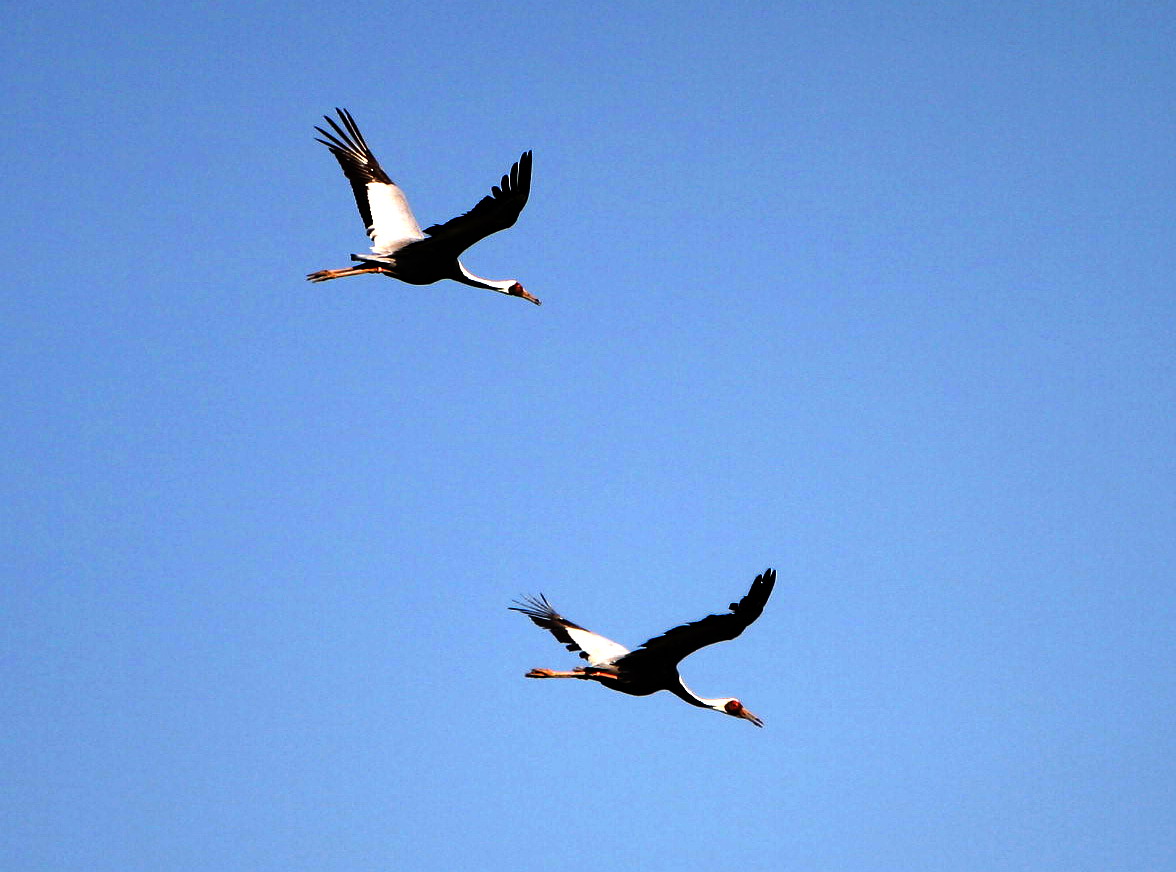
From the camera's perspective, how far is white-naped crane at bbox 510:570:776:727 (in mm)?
18269

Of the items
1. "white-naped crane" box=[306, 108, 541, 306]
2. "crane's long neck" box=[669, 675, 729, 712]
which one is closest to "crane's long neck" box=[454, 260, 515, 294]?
"white-naped crane" box=[306, 108, 541, 306]

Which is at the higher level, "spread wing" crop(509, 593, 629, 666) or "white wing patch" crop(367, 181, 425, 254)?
"white wing patch" crop(367, 181, 425, 254)

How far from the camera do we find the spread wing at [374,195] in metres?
22.4

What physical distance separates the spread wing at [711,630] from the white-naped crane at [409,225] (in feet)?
20.3

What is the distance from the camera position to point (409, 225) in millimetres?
22766

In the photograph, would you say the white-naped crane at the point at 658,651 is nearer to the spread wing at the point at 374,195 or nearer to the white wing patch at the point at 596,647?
the white wing patch at the point at 596,647

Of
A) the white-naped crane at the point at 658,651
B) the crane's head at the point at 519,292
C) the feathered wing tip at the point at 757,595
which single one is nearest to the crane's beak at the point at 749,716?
the white-naped crane at the point at 658,651

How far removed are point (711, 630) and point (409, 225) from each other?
8.26 metres

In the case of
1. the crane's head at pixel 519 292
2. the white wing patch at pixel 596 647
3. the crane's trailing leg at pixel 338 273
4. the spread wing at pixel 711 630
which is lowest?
the spread wing at pixel 711 630

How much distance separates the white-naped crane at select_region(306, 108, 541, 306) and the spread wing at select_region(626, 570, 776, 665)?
6.19m

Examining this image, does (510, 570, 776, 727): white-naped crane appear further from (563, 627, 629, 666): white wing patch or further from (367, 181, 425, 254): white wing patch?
(367, 181, 425, 254): white wing patch

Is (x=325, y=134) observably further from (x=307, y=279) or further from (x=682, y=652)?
(x=682, y=652)

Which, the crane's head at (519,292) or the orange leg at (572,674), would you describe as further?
the crane's head at (519,292)

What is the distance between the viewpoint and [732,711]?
2166 cm
